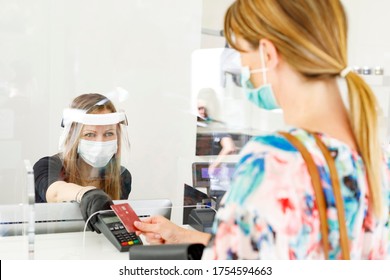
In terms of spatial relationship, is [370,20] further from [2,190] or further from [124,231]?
[2,190]

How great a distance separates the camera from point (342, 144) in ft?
4.48

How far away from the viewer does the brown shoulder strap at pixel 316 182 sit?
1313 mm

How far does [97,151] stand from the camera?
1.90 metres

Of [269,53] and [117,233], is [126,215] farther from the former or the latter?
[269,53]

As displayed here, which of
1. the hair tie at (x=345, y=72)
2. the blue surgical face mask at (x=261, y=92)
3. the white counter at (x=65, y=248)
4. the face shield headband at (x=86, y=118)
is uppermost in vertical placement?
the hair tie at (x=345, y=72)

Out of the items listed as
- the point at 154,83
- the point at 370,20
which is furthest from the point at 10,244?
the point at 370,20

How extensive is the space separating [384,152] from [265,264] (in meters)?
0.48

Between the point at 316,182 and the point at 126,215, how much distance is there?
25.8 inches

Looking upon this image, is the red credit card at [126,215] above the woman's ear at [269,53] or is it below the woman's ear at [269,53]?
below

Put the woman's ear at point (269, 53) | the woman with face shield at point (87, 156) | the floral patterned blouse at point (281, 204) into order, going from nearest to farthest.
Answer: the floral patterned blouse at point (281, 204) → the woman's ear at point (269, 53) → the woman with face shield at point (87, 156)

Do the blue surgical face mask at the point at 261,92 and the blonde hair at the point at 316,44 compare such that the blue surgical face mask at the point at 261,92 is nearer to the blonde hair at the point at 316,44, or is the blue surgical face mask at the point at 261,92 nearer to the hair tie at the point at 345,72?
the blonde hair at the point at 316,44

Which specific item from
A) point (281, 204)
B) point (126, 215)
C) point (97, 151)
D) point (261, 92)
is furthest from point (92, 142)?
point (281, 204)

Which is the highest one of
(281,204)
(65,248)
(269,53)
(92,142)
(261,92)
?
(269,53)

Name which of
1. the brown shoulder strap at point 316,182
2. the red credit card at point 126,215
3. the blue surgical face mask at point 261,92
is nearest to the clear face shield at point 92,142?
the red credit card at point 126,215
